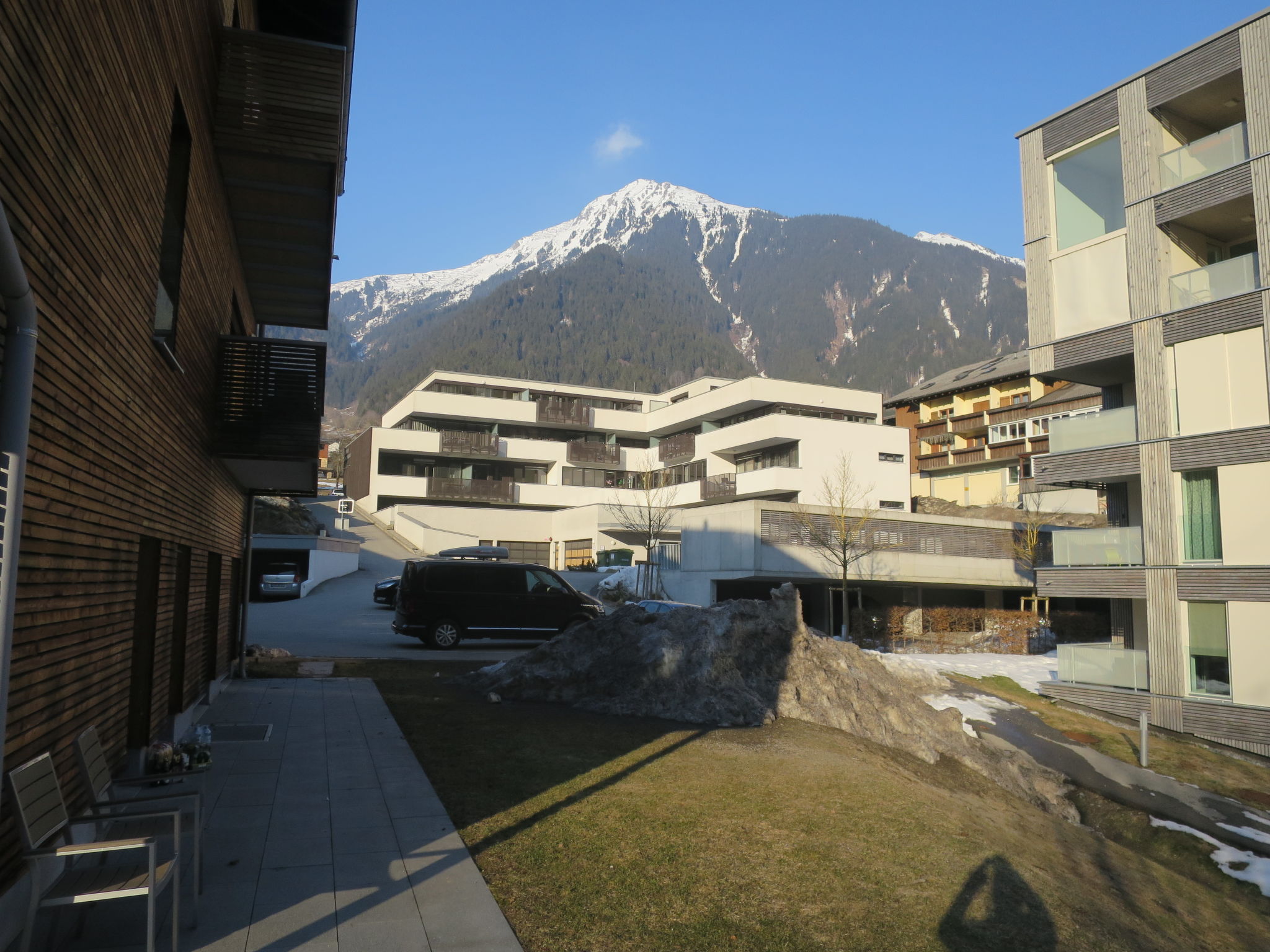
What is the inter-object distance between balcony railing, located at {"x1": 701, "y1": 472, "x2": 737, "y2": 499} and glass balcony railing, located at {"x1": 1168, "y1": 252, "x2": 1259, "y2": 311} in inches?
1263

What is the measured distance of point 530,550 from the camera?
54312 mm

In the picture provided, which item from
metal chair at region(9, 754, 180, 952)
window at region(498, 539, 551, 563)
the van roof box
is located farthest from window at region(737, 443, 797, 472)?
metal chair at region(9, 754, 180, 952)

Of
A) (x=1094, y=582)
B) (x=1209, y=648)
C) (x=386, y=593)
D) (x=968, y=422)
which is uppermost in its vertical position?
(x=968, y=422)

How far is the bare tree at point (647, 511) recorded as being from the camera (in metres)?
42.2

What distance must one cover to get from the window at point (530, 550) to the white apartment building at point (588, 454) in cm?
9

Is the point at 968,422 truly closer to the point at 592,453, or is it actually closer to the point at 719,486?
the point at 719,486

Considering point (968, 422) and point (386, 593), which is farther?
point (968, 422)

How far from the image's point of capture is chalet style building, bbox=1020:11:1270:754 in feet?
54.3

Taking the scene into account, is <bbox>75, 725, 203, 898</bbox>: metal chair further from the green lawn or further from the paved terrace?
the green lawn

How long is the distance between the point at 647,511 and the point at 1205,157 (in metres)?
35.2

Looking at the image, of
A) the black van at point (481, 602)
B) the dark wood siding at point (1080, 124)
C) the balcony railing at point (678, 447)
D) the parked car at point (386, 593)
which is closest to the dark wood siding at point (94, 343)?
the black van at point (481, 602)

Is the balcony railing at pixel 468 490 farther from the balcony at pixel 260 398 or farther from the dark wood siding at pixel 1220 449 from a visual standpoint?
the balcony at pixel 260 398

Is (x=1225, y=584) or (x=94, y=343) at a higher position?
(x=94, y=343)

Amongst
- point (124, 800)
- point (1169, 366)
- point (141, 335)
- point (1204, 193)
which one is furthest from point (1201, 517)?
point (124, 800)
